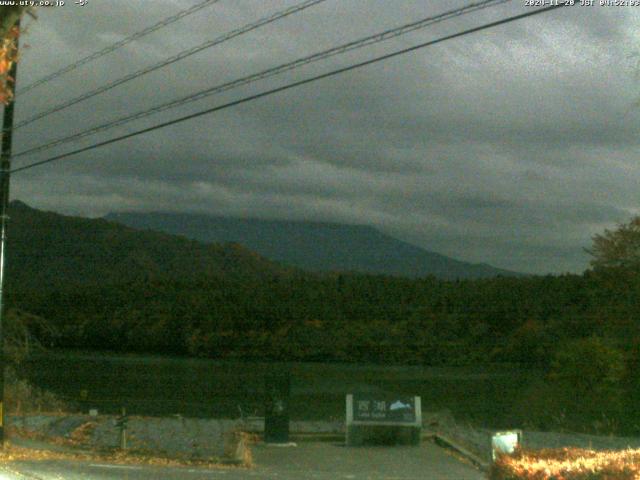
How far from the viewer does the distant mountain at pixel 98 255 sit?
58469 millimetres

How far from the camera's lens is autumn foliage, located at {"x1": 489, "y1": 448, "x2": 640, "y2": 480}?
345 inches

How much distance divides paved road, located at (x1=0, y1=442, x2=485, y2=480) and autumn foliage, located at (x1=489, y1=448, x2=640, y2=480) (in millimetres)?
5080

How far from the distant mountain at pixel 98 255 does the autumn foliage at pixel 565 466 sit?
42.8m

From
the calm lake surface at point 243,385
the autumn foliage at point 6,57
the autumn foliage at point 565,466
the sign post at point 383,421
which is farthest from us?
the calm lake surface at point 243,385

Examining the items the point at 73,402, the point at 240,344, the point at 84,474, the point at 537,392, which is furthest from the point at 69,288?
the point at 84,474

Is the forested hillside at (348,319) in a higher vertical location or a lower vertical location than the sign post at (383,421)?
higher

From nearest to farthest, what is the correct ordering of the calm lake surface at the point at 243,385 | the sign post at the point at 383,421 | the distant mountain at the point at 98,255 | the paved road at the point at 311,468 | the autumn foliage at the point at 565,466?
1. the autumn foliage at the point at 565,466
2. the paved road at the point at 311,468
3. the sign post at the point at 383,421
4. the calm lake surface at the point at 243,385
5. the distant mountain at the point at 98,255

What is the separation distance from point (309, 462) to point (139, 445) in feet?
14.9

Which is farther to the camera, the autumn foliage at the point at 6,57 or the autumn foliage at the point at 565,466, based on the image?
the autumn foliage at the point at 565,466

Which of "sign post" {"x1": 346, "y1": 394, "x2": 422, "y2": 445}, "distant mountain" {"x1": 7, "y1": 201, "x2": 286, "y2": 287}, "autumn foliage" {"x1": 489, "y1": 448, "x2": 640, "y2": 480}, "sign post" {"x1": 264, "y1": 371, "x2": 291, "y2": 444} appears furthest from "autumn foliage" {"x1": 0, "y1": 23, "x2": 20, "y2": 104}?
"distant mountain" {"x1": 7, "y1": 201, "x2": 286, "y2": 287}

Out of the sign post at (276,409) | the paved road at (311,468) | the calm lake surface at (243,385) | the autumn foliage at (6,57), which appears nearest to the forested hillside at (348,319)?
the calm lake surface at (243,385)

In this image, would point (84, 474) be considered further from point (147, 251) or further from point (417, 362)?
point (147, 251)

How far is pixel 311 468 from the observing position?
1734 centimetres

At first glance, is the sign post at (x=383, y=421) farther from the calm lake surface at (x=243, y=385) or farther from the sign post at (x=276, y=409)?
the calm lake surface at (x=243, y=385)
